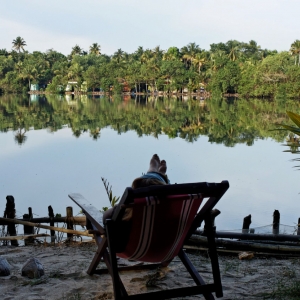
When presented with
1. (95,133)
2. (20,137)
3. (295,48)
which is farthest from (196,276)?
(295,48)

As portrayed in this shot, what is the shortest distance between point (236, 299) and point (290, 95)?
56.6m

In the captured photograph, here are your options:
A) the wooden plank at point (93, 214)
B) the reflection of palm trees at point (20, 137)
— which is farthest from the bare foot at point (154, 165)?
the reflection of palm trees at point (20, 137)

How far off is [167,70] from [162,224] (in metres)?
74.8

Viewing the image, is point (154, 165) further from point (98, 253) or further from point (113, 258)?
point (113, 258)

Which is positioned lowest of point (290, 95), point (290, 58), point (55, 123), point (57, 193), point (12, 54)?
point (57, 193)

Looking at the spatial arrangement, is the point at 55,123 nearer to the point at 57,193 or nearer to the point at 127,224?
the point at 57,193

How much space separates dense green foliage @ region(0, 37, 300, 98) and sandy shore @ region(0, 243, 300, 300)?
180 feet

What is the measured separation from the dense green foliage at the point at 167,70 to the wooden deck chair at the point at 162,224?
Result: 183ft

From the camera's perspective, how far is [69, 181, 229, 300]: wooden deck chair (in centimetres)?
257

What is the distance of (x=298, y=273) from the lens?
375 cm

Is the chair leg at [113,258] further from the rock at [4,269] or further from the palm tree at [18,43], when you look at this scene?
the palm tree at [18,43]

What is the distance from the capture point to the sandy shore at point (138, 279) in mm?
3264

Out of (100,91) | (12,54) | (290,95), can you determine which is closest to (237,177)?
(290,95)

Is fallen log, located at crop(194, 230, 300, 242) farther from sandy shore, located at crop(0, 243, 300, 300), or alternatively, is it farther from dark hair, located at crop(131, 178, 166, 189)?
dark hair, located at crop(131, 178, 166, 189)
